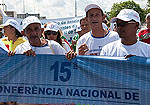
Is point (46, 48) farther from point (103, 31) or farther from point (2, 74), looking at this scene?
point (103, 31)

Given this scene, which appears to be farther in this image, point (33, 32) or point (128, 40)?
point (33, 32)

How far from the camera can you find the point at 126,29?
361 cm

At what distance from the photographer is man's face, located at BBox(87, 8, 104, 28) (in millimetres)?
4438

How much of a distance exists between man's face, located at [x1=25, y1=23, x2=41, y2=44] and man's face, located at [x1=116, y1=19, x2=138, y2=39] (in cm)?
116

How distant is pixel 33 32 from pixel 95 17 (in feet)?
3.54

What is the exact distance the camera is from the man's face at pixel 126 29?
359 centimetres

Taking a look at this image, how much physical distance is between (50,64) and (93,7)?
4.18ft

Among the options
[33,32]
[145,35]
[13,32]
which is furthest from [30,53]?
[145,35]

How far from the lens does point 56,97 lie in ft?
12.2

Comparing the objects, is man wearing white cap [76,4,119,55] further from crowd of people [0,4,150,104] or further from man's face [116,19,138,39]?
man's face [116,19,138,39]

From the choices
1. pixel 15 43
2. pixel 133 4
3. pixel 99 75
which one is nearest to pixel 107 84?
pixel 99 75

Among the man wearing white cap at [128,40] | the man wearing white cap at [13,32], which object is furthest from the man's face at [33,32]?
the man wearing white cap at [13,32]

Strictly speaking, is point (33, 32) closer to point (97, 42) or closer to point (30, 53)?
point (30, 53)

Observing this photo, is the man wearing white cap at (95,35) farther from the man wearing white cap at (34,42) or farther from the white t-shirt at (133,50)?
the white t-shirt at (133,50)
